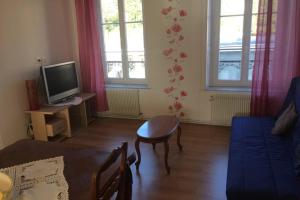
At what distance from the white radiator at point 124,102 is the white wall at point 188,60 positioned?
16cm

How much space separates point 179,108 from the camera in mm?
4152

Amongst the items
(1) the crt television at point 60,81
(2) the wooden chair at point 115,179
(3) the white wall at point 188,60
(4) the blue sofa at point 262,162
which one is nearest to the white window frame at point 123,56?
(3) the white wall at point 188,60

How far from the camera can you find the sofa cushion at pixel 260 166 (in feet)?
6.01

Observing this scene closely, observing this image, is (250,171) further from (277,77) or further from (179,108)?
(179,108)

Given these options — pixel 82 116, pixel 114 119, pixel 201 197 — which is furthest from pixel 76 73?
pixel 201 197

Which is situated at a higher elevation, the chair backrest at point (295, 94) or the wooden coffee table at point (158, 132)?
the chair backrest at point (295, 94)

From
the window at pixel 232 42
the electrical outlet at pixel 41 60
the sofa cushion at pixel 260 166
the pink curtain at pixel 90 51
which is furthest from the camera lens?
the pink curtain at pixel 90 51

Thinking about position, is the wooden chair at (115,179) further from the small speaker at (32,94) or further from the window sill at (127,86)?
the window sill at (127,86)

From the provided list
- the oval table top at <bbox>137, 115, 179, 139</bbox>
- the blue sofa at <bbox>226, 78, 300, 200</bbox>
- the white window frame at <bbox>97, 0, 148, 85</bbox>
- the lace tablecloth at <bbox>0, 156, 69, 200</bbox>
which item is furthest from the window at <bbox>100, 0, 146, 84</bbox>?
the lace tablecloth at <bbox>0, 156, 69, 200</bbox>

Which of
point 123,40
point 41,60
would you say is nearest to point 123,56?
point 123,40

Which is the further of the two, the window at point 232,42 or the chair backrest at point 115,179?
the window at point 232,42

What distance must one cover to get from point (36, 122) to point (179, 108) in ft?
6.92

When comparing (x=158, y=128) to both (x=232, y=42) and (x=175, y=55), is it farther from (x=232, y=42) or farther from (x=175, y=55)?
(x=232, y=42)

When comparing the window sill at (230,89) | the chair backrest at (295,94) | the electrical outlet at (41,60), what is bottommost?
the window sill at (230,89)
